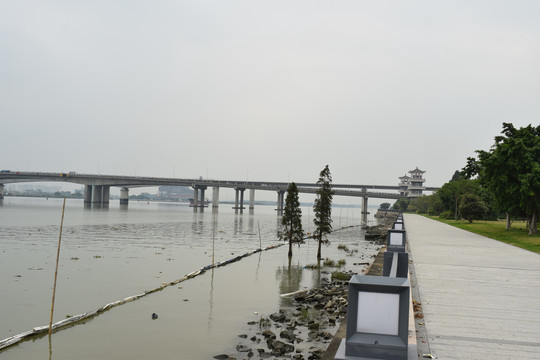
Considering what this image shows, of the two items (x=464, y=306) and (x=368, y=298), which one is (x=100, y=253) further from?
(x=368, y=298)

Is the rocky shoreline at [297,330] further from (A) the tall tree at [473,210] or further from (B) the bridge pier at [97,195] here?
(B) the bridge pier at [97,195]

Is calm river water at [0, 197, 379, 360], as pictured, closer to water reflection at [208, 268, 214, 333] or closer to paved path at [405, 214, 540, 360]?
water reflection at [208, 268, 214, 333]

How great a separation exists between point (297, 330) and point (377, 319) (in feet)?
32.6

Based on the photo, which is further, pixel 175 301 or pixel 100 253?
pixel 100 253

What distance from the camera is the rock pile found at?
11.5m

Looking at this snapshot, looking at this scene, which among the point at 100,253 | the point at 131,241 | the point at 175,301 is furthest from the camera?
the point at 131,241

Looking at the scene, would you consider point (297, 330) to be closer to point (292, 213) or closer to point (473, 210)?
point (292, 213)

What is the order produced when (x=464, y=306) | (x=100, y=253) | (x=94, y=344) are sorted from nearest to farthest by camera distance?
(x=464, y=306) < (x=94, y=344) < (x=100, y=253)

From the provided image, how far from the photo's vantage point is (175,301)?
1838 cm

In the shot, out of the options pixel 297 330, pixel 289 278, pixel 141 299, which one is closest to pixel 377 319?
pixel 297 330

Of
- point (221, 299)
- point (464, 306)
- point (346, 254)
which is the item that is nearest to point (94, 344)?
point (221, 299)

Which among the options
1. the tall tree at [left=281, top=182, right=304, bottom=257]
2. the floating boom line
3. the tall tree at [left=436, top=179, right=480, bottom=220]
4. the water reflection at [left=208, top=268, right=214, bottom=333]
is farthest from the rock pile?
the tall tree at [left=436, top=179, right=480, bottom=220]

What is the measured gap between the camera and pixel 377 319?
4.17 metres

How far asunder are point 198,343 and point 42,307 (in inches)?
300
